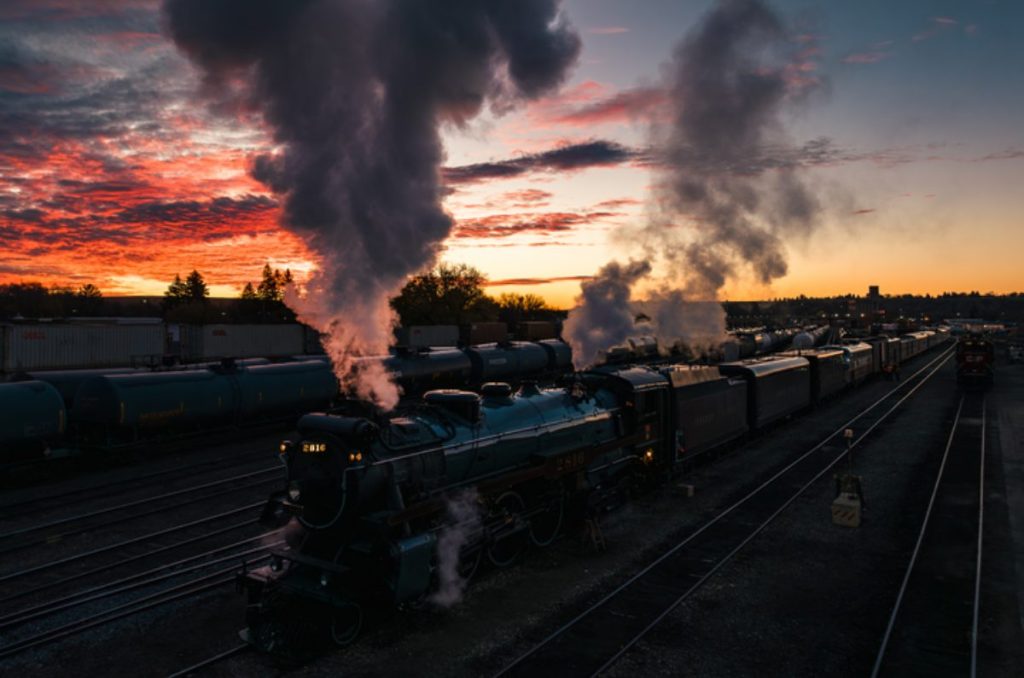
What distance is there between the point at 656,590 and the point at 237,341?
39779mm

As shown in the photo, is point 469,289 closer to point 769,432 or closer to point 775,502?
point 769,432

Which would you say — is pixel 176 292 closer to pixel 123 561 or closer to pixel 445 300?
pixel 445 300

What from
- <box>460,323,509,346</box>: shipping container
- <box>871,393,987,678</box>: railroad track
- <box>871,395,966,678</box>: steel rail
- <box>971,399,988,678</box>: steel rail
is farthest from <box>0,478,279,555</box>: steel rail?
<box>460,323,509,346</box>: shipping container

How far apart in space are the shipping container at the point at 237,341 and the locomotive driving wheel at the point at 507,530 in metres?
33.6

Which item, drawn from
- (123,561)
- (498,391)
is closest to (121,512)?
(123,561)

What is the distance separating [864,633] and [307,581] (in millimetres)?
8131

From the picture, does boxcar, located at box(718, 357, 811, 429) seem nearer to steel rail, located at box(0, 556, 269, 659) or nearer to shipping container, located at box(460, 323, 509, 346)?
steel rail, located at box(0, 556, 269, 659)

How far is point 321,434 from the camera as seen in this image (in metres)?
9.38

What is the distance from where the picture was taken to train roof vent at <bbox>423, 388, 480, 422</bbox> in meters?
11.4

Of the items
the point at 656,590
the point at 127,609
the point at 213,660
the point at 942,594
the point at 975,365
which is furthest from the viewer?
the point at 975,365

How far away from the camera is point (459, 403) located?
11.5 meters

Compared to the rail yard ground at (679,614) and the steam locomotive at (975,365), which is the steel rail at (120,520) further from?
the steam locomotive at (975,365)

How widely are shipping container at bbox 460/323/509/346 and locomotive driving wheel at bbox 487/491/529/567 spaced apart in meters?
48.7

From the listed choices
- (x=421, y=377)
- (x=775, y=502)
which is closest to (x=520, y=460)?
(x=775, y=502)
